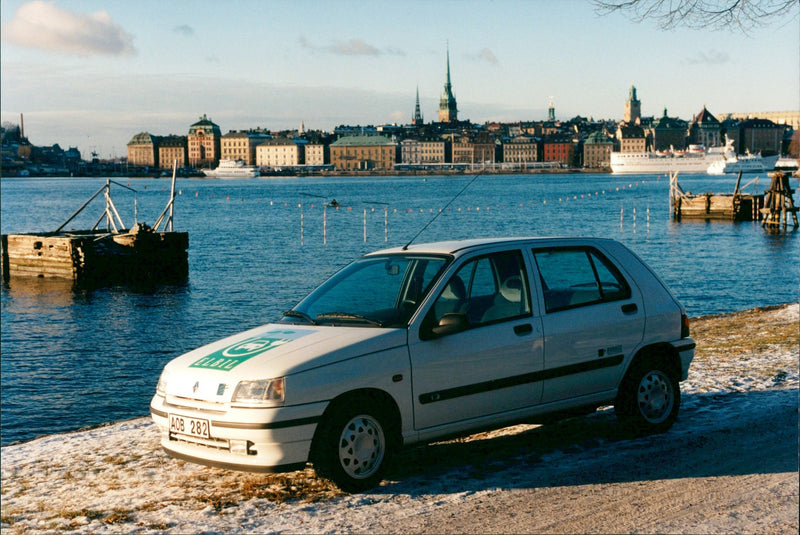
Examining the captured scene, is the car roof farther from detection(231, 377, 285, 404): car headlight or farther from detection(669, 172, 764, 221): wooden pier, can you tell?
detection(669, 172, 764, 221): wooden pier

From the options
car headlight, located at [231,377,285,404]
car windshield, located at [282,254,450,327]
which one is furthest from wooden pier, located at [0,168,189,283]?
car headlight, located at [231,377,285,404]

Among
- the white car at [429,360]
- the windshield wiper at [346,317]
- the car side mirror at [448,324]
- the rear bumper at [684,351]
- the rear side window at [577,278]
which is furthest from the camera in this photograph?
the rear bumper at [684,351]

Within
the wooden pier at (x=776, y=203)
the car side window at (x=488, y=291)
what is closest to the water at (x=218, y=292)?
the wooden pier at (x=776, y=203)

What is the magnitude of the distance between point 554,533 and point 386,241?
53082 mm

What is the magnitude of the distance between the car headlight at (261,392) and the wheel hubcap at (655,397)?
126 inches

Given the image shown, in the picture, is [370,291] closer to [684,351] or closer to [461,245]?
[461,245]

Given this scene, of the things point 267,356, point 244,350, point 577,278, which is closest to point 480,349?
point 577,278

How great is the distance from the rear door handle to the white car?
0.01 meters

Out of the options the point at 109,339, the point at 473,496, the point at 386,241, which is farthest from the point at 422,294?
the point at 386,241

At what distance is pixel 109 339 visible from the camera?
83.9 feet

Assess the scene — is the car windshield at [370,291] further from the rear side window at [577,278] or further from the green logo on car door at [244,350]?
the rear side window at [577,278]

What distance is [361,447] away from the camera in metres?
6.13

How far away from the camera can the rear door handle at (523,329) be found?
22.4 feet

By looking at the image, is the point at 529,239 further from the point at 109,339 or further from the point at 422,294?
the point at 109,339
